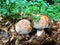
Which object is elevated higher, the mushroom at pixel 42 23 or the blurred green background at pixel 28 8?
the blurred green background at pixel 28 8

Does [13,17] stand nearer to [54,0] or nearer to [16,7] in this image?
[16,7]

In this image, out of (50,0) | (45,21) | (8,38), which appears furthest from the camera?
(50,0)

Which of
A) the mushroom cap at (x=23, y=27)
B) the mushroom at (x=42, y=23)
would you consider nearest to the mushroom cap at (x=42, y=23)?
the mushroom at (x=42, y=23)

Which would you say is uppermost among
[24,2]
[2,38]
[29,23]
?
[24,2]

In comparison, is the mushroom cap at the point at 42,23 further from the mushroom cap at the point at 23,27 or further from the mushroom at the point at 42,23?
the mushroom cap at the point at 23,27

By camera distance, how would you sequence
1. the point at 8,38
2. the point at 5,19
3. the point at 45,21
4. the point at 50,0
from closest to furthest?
the point at 45,21, the point at 8,38, the point at 5,19, the point at 50,0

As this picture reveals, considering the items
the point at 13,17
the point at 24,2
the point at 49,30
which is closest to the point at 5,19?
the point at 13,17

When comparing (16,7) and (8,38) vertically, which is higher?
(16,7)

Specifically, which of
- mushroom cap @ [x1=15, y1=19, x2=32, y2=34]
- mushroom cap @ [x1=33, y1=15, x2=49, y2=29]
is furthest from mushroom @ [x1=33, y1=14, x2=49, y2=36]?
mushroom cap @ [x1=15, y1=19, x2=32, y2=34]
